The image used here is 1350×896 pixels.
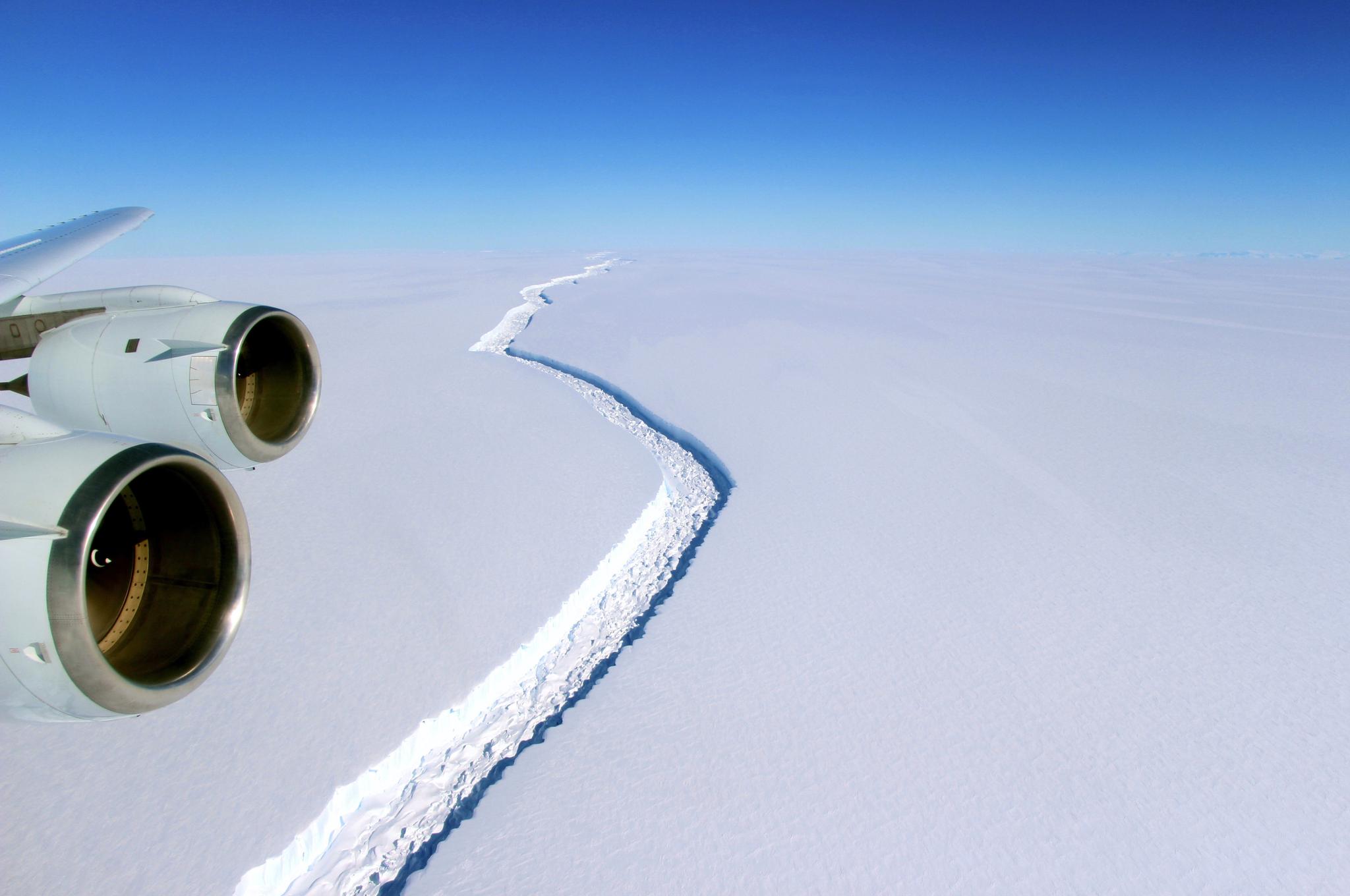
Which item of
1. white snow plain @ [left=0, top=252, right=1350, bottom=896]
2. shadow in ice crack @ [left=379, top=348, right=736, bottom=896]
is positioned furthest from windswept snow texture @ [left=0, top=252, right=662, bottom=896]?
shadow in ice crack @ [left=379, top=348, right=736, bottom=896]

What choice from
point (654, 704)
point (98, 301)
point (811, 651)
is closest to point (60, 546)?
point (98, 301)

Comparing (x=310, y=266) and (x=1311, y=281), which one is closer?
(x=1311, y=281)

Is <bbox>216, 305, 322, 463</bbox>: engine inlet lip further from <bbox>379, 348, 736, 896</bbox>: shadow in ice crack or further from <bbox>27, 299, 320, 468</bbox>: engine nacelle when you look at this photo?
<bbox>379, 348, 736, 896</bbox>: shadow in ice crack

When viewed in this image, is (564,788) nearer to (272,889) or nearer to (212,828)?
(272,889)

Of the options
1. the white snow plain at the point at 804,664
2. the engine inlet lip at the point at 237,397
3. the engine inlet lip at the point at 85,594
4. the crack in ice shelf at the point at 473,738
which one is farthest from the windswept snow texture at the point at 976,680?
the engine inlet lip at the point at 237,397

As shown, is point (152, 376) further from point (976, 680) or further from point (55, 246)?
point (976, 680)
